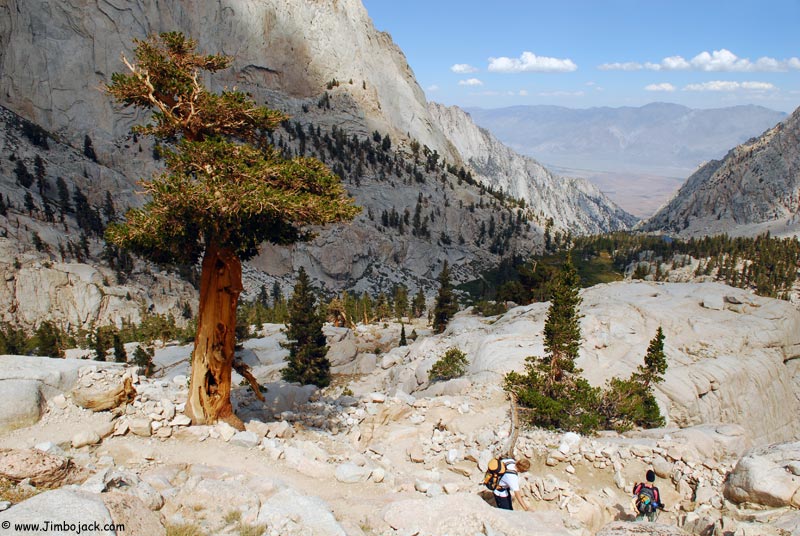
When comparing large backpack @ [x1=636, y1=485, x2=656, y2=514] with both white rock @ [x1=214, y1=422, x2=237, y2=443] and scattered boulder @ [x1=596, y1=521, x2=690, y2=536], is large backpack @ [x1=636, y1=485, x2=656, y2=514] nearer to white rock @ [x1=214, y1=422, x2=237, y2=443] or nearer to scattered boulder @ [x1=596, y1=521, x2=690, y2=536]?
scattered boulder @ [x1=596, y1=521, x2=690, y2=536]

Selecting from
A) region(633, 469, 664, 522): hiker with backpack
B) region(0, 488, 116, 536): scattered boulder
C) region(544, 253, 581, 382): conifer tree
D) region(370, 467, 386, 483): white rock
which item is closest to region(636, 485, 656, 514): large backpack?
region(633, 469, 664, 522): hiker with backpack

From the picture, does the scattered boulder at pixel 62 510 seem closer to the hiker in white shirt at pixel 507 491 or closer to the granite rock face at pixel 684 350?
the hiker in white shirt at pixel 507 491

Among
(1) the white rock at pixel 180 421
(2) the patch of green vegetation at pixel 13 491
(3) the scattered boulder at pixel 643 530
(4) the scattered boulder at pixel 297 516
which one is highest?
(2) the patch of green vegetation at pixel 13 491

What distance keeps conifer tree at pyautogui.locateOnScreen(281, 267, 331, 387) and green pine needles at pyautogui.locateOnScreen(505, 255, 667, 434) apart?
2371cm

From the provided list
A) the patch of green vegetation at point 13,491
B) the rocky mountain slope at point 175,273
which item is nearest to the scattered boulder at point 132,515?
the patch of green vegetation at point 13,491

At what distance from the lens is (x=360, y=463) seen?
57.3ft

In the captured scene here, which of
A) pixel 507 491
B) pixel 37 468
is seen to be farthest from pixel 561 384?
pixel 37 468

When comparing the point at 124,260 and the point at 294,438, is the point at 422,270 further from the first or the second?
the point at 294,438

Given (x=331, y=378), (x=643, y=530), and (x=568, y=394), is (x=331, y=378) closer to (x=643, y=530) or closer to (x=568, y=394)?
(x=568, y=394)

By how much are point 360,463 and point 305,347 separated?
30238mm

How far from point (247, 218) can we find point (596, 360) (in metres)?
34.4

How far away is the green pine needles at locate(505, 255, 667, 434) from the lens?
24.4 m

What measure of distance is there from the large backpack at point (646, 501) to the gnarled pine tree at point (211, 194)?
1361 cm

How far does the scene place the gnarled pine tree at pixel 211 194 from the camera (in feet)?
49.0
